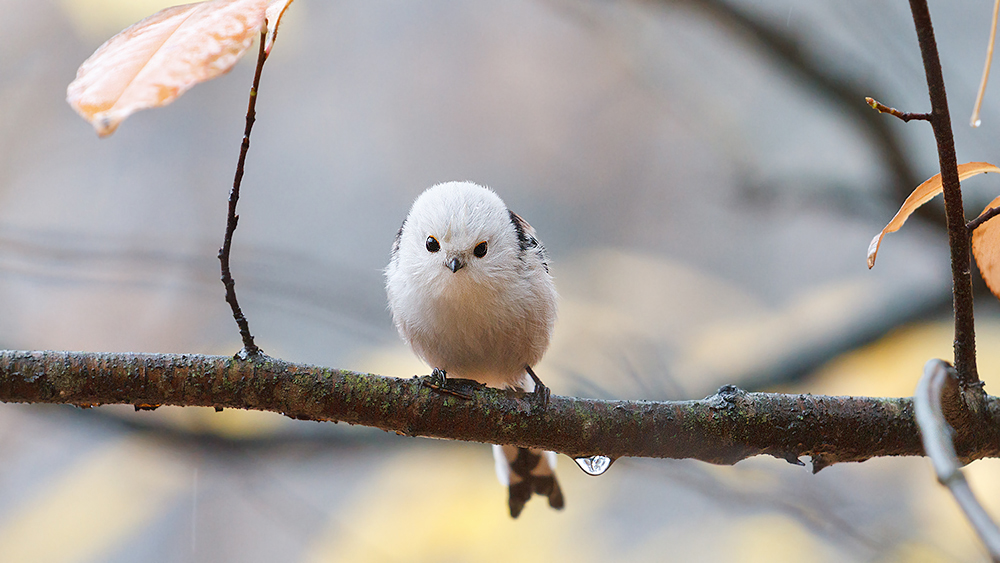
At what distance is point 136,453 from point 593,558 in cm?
100

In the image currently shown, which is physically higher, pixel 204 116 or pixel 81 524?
pixel 204 116

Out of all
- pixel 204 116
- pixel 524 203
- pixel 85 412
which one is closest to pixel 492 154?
pixel 524 203

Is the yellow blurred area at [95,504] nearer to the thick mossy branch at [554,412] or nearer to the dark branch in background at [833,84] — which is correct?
the thick mossy branch at [554,412]

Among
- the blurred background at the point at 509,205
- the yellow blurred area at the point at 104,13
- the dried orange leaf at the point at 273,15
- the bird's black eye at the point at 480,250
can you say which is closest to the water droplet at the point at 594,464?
the bird's black eye at the point at 480,250

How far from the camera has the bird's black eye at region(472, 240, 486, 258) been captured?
2.50ft

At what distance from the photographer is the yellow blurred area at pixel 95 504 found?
1.44m

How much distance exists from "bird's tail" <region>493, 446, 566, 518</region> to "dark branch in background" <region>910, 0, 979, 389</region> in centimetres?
49

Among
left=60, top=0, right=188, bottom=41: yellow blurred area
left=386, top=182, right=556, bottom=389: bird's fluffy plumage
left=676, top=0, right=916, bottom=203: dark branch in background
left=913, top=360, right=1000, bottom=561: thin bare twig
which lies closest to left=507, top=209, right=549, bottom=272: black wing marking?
left=386, top=182, right=556, bottom=389: bird's fluffy plumage

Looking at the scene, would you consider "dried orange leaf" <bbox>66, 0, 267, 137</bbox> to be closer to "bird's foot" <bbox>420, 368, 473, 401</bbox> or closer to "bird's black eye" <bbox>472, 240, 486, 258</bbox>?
"bird's foot" <bbox>420, 368, 473, 401</bbox>

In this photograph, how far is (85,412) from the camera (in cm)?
135

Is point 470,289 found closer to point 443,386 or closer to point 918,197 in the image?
point 443,386

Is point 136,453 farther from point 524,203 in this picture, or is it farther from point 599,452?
point 599,452

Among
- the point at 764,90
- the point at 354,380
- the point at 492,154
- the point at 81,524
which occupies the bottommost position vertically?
the point at 81,524

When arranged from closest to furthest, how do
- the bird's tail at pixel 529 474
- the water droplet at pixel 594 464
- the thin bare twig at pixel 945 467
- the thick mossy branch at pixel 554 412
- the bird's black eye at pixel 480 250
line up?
the thin bare twig at pixel 945 467 < the thick mossy branch at pixel 554 412 < the water droplet at pixel 594 464 < the bird's black eye at pixel 480 250 < the bird's tail at pixel 529 474
